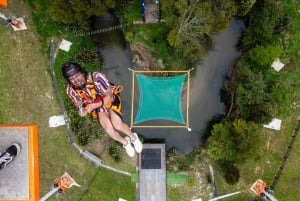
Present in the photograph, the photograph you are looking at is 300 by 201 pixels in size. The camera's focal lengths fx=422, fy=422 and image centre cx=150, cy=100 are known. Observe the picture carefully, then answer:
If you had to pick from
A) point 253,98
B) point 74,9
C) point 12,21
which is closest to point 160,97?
point 253,98

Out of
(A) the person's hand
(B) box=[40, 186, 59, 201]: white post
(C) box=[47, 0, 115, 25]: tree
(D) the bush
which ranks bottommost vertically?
(B) box=[40, 186, 59, 201]: white post

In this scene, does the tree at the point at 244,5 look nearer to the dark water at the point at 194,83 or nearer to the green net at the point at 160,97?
the dark water at the point at 194,83

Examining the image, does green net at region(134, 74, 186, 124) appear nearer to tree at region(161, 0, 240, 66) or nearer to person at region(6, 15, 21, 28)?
tree at region(161, 0, 240, 66)

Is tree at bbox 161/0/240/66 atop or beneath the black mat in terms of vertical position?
atop

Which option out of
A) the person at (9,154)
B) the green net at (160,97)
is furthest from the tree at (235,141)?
the person at (9,154)

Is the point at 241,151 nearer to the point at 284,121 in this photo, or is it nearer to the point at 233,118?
the point at 233,118

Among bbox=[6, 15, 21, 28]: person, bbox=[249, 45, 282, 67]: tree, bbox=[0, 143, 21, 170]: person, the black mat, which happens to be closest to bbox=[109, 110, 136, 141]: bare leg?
the black mat

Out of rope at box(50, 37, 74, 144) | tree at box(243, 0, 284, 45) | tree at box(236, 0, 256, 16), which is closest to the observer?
tree at box(236, 0, 256, 16)

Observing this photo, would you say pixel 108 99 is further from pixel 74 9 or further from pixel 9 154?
pixel 9 154
